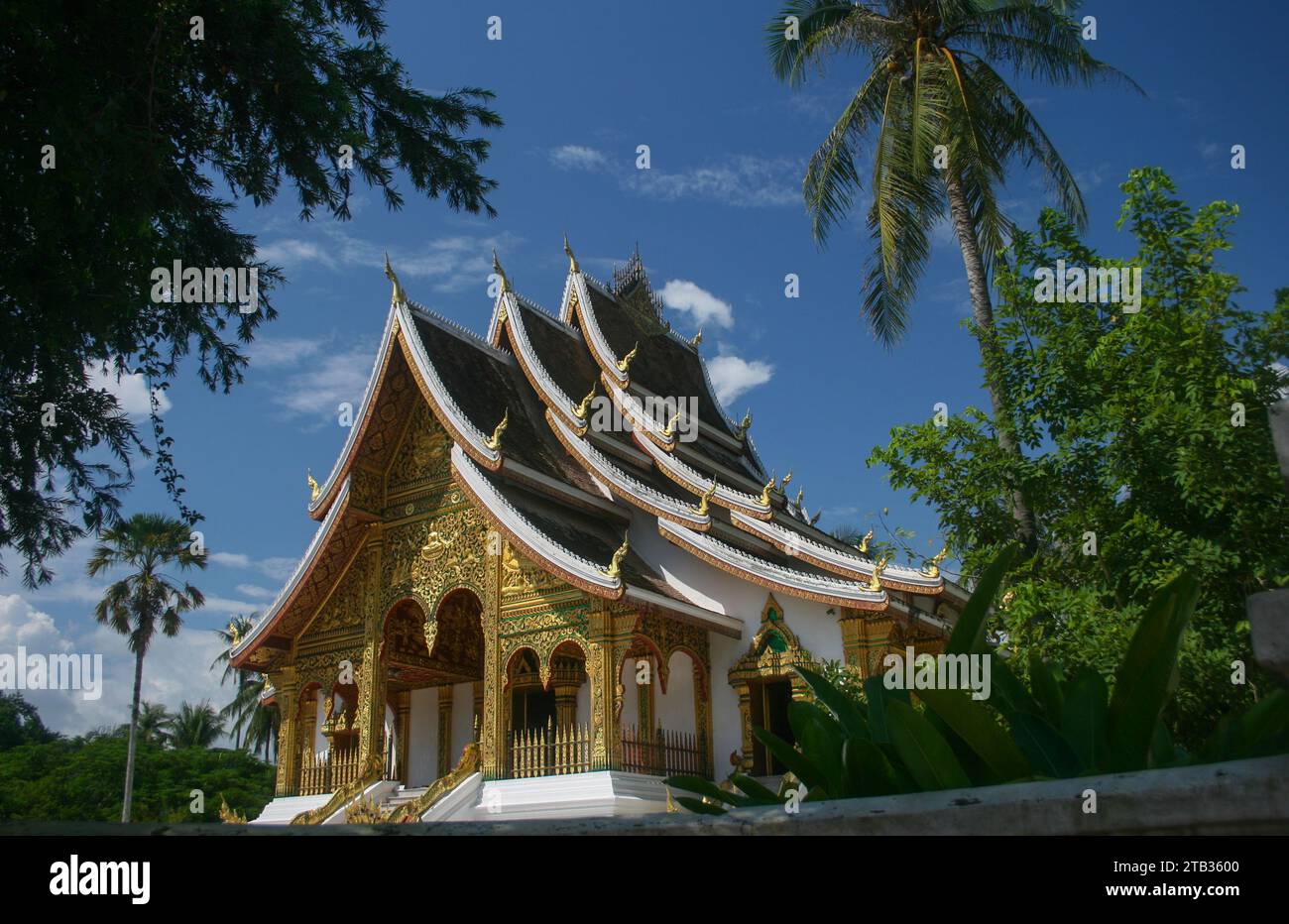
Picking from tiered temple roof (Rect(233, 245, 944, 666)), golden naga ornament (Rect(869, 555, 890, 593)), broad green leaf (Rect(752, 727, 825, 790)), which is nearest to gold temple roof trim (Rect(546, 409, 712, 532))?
tiered temple roof (Rect(233, 245, 944, 666))

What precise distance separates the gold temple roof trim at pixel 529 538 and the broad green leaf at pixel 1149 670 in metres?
9.27

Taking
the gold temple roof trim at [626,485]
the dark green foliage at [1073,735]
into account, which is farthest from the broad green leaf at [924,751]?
the gold temple roof trim at [626,485]

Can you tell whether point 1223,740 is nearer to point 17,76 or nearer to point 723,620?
point 17,76

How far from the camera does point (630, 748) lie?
1262cm

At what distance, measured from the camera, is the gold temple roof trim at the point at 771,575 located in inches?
476

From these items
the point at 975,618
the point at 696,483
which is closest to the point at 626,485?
the point at 696,483

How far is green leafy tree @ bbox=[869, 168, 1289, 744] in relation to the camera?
22.6 ft

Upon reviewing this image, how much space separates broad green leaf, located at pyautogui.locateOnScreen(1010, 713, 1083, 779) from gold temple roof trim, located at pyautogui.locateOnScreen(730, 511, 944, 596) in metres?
8.95

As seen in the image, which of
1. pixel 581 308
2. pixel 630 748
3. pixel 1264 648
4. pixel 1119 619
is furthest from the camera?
pixel 581 308

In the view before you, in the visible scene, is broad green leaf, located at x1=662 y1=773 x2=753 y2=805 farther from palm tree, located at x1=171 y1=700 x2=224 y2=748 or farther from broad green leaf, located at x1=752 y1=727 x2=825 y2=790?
palm tree, located at x1=171 y1=700 x2=224 y2=748

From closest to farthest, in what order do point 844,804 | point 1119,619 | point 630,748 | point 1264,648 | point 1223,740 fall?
point 1264,648
point 844,804
point 1223,740
point 1119,619
point 630,748

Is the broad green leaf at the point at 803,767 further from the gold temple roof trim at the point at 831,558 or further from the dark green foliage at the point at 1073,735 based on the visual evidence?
the gold temple roof trim at the point at 831,558

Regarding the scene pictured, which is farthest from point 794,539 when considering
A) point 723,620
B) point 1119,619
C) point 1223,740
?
point 1223,740
